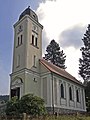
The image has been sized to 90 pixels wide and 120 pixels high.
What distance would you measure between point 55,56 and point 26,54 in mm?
25767

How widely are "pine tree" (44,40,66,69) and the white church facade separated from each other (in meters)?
20.0

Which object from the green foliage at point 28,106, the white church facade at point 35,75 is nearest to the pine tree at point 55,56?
the white church facade at point 35,75

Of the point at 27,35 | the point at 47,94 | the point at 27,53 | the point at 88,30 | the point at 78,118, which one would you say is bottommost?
the point at 78,118

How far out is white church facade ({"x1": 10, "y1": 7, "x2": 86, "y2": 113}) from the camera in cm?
2517

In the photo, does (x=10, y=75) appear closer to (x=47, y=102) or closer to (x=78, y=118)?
(x=47, y=102)

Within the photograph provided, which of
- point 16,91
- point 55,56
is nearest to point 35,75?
point 16,91

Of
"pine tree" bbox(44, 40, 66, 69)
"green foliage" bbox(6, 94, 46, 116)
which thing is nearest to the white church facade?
"green foliage" bbox(6, 94, 46, 116)

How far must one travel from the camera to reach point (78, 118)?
15578 mm

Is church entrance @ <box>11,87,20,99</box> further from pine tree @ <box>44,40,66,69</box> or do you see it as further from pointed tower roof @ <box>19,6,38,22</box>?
pine tree @ <box>44,40,66,69</box>

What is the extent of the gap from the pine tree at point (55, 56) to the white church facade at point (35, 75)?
65.8 feet

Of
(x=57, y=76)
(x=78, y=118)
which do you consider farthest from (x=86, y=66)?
(x=78, y=118)

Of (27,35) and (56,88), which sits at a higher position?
(27,35)

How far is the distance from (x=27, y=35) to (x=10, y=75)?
249 inches

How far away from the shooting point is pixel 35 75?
2656cm
